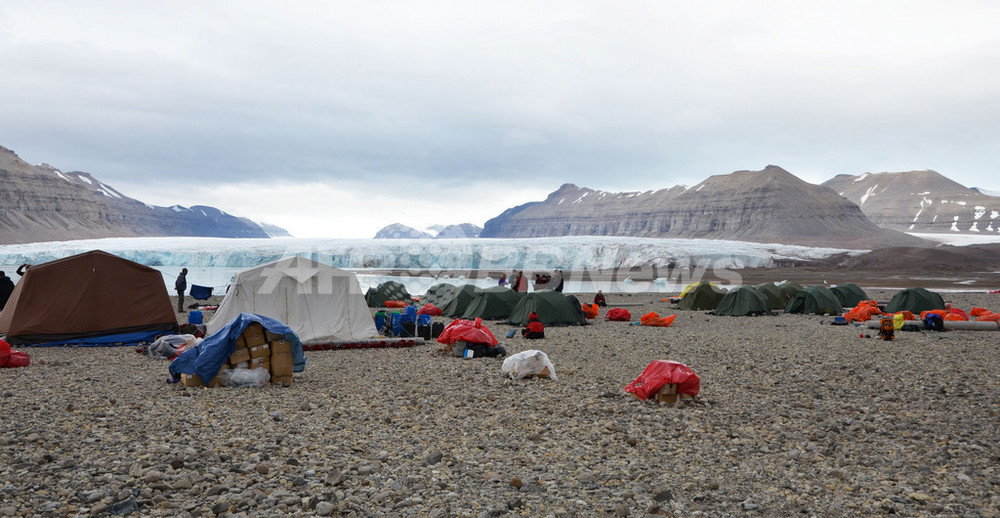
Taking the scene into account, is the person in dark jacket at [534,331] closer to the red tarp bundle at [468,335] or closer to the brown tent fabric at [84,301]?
the red tarp bundle at [468,335]

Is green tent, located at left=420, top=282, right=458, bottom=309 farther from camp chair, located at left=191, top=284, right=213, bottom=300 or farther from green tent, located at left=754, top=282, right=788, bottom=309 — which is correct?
green tent, located at left=754, top=282, right=788, bottom=309

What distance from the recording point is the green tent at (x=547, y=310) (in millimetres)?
21016

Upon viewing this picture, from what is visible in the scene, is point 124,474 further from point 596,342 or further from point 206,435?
point 596,342

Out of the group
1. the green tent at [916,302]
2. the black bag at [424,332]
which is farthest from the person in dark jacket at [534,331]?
the green tent at [916,302]

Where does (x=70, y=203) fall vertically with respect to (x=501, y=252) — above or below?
above

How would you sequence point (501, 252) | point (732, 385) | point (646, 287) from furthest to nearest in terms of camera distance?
1. point (501, 252)
2. point (646, 287)
3. point (732, 385)

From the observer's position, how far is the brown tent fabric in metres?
15.0

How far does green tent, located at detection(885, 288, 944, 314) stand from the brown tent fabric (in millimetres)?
24308

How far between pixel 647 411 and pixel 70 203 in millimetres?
212851

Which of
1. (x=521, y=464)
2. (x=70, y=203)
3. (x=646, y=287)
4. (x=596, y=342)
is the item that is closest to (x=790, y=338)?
(x=596, y=342)

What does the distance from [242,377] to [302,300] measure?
20.9 feet

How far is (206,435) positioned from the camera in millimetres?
7293

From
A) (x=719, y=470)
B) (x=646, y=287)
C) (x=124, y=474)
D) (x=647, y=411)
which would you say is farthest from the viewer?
(x=646, y=287)

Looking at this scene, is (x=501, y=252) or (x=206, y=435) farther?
(x=501, y=252)
